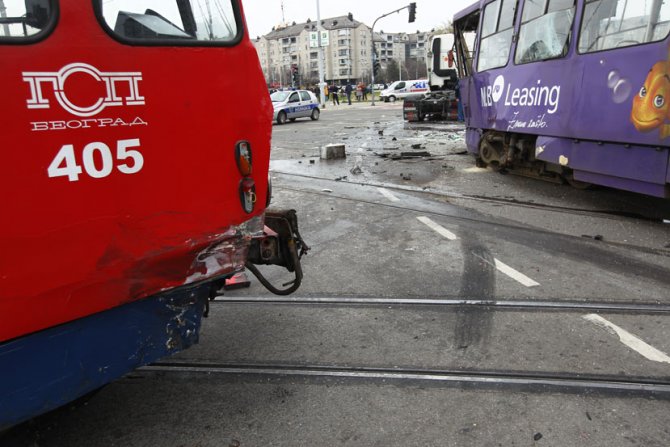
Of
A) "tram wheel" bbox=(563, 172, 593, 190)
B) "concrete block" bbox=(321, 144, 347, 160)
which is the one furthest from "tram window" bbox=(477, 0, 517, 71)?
"concrete block" bbox=(321, 144, 347, 160)

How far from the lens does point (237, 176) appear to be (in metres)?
2.75

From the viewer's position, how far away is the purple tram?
19.0ft

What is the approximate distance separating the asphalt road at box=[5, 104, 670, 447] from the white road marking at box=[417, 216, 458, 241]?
5 cm

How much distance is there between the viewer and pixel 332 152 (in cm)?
1350

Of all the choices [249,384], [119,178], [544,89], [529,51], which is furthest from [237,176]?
[529,51]

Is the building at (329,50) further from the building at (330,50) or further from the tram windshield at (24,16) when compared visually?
the tram windshield at (24,16)

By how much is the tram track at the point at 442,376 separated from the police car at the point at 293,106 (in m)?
24.4

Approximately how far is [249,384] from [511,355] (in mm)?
1818

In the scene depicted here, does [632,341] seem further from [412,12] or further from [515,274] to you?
[412,12]

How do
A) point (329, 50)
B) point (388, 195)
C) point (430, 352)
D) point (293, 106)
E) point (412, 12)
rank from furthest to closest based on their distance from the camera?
point (329, 50)
point (412, 12)
point (293, 106)
point (388, 195)
point (430, 352)

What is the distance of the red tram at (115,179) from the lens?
1.97 metres

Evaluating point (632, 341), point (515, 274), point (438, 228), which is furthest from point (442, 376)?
point (438, 228)

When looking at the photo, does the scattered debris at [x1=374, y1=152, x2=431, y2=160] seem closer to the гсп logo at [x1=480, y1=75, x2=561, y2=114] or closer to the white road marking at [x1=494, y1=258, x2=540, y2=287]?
the гсп logo at [x1=480, y1=75, x2=561, y2=114]

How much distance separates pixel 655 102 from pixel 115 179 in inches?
230
